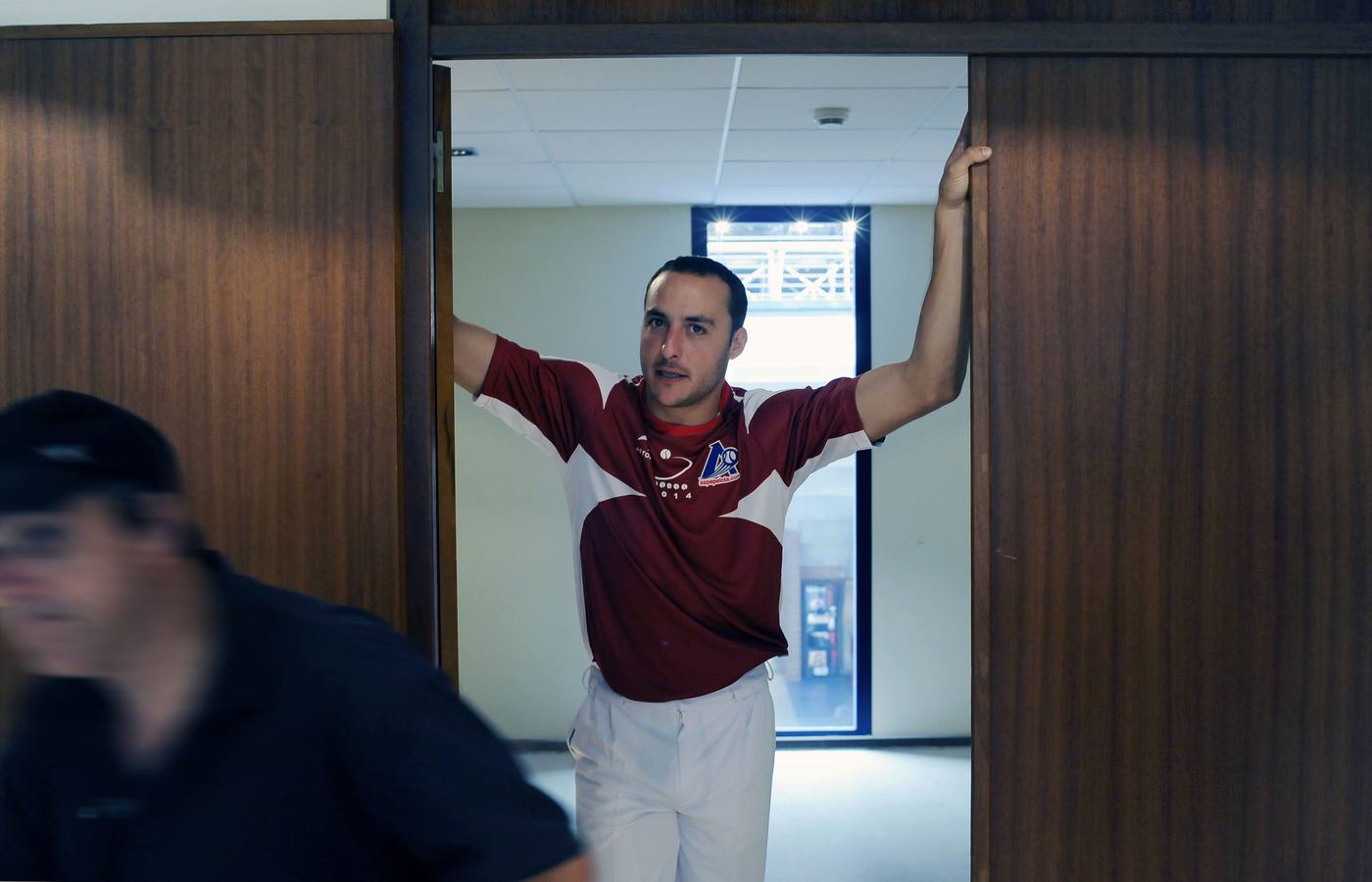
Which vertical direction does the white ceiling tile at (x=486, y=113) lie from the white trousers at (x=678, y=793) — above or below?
above

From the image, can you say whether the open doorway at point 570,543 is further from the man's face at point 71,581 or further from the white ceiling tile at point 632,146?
the man's face at point 71,581

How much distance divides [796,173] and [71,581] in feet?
12.6

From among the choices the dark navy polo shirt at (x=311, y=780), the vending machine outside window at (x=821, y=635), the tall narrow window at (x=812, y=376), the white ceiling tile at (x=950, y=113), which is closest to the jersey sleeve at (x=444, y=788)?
the dark navy polo shirt at (x=311, y=780)

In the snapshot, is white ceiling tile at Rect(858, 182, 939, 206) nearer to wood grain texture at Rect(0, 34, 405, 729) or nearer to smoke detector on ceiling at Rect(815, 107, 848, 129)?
smoke detector on ceiling at Rect(815, 107, 848, 129)

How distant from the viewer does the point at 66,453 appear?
75 cm

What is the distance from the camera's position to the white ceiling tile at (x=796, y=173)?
4.18 metres

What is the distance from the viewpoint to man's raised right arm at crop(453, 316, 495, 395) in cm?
219

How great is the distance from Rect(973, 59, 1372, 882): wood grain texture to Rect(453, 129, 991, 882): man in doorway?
239 mm

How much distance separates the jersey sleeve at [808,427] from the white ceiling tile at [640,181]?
2.12m

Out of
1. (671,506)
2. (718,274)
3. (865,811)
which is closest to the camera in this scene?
(671,506)

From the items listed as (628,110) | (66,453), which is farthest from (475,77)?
(66,453)

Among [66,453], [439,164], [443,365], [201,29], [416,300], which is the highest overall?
[201,29]

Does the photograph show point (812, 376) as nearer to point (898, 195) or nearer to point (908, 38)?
point (898, 195)

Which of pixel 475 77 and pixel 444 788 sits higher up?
pixel 475 77
